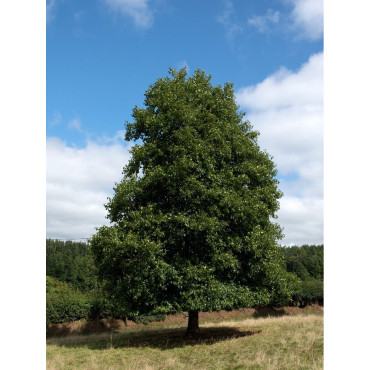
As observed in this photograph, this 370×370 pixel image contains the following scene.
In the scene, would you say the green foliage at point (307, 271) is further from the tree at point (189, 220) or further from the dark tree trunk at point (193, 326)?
the dark tree trunk at point (193, 326)

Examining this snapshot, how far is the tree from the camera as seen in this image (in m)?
16.2

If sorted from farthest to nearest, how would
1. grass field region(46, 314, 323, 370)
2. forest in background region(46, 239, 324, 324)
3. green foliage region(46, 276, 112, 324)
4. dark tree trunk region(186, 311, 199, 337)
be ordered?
forest in background region(46, 239, 324, 324)
green foliage region(46, 276, 112, 324)
dark tree trunk region(186, 311, 199, 337)
grass field region(46, 314, 323, 370)

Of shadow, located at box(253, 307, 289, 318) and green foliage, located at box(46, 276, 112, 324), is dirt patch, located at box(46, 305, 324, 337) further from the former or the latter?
green foliage, located at box(46, 276, 112, 324)

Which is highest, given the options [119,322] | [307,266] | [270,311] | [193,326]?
[193,326]

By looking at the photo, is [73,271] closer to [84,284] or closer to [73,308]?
[84,284]

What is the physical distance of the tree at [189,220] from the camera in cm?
1620

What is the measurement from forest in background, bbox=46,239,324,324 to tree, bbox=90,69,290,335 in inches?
136

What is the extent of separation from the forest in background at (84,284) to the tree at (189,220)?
3459 mm

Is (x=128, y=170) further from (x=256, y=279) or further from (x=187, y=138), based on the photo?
(x=256, y=279)

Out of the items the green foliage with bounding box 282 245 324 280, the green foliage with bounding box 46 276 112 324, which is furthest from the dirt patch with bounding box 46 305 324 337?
the green foliage with bounding box 282 245 324 280

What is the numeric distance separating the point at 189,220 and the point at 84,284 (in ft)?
184

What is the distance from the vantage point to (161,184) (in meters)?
17.9

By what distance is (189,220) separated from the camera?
16.5 metres

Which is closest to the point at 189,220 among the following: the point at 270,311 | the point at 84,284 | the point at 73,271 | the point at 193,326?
the point at 193,326
